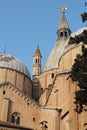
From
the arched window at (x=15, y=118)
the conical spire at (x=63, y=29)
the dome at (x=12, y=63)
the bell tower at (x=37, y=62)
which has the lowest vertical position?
the arched window at (x=15, y=118)

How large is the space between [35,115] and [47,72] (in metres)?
13.7

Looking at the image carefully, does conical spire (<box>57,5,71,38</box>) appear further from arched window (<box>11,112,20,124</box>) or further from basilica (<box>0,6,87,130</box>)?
arched window (<box>11,112,20,124</box>)

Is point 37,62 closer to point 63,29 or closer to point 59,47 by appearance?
point 59,47

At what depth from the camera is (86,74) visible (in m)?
13.6

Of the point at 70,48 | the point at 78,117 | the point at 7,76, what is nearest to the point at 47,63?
the point at 7,76

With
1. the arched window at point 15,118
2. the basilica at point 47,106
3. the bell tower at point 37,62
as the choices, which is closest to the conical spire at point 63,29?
the bell tower at point 37,62

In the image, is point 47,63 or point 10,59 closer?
point 10,59

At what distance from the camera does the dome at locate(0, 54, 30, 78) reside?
35175 millimetres

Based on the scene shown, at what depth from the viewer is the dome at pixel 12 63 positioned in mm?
35175

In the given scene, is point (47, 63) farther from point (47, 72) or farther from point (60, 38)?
point (60, 38)

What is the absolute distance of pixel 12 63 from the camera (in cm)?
3597

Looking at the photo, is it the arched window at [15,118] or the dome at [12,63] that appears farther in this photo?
the dome at [12,63]

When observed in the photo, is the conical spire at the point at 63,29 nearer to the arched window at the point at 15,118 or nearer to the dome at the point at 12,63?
the dome at the point at 12,63

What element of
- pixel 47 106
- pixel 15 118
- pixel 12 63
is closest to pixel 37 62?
pixel 12 63
